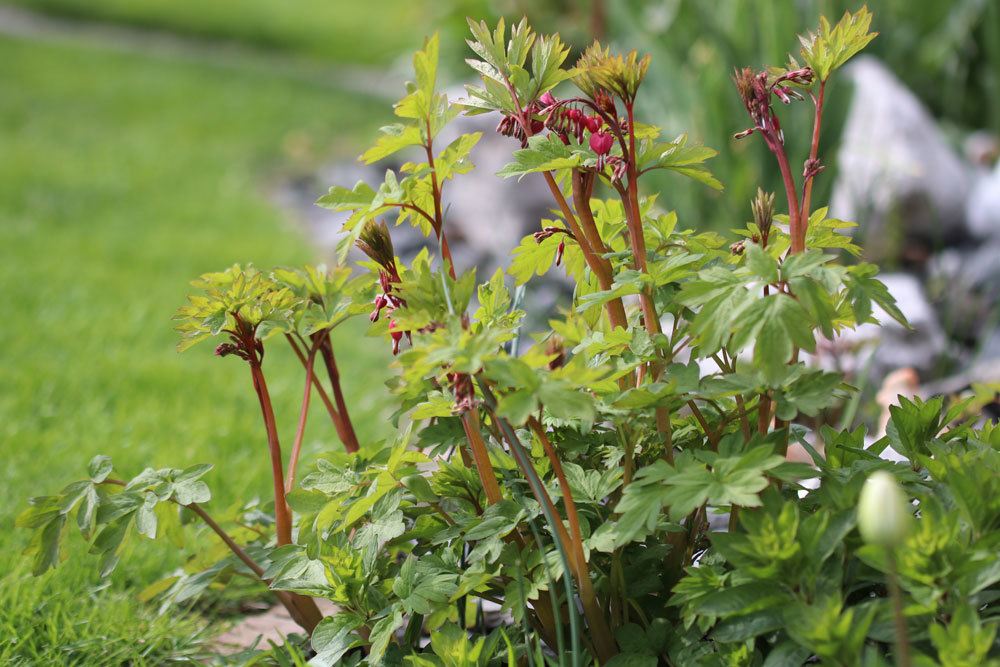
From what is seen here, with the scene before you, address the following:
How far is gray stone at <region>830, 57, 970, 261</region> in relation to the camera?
347cm

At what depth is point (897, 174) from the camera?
355 centimetres

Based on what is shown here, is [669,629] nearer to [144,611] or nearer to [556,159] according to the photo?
[556,159]

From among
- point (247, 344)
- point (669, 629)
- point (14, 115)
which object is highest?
point (14, 115)

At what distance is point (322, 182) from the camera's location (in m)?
5.76

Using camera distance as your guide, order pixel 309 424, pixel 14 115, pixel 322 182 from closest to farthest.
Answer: pixel 309 424 < pixel 322 182 < pixel 14 115

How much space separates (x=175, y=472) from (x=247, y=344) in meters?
0.21

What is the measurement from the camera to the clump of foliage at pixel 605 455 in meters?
1.03

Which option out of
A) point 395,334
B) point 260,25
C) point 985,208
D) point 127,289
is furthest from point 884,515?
point 260,25

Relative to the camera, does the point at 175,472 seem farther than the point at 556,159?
Yes

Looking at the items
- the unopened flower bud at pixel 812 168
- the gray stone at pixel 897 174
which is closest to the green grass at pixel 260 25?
the gray stone at pixel 897 174

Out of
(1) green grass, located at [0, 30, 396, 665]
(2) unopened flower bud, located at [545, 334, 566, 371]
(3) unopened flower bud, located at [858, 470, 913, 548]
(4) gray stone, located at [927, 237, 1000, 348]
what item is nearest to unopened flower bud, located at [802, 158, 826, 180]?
(2) unopened flower bud, located at [545, 334, 566, 371]

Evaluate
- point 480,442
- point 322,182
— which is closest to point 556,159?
point 480,442

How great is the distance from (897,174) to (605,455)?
8.95ft

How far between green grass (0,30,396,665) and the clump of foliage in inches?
16.0
